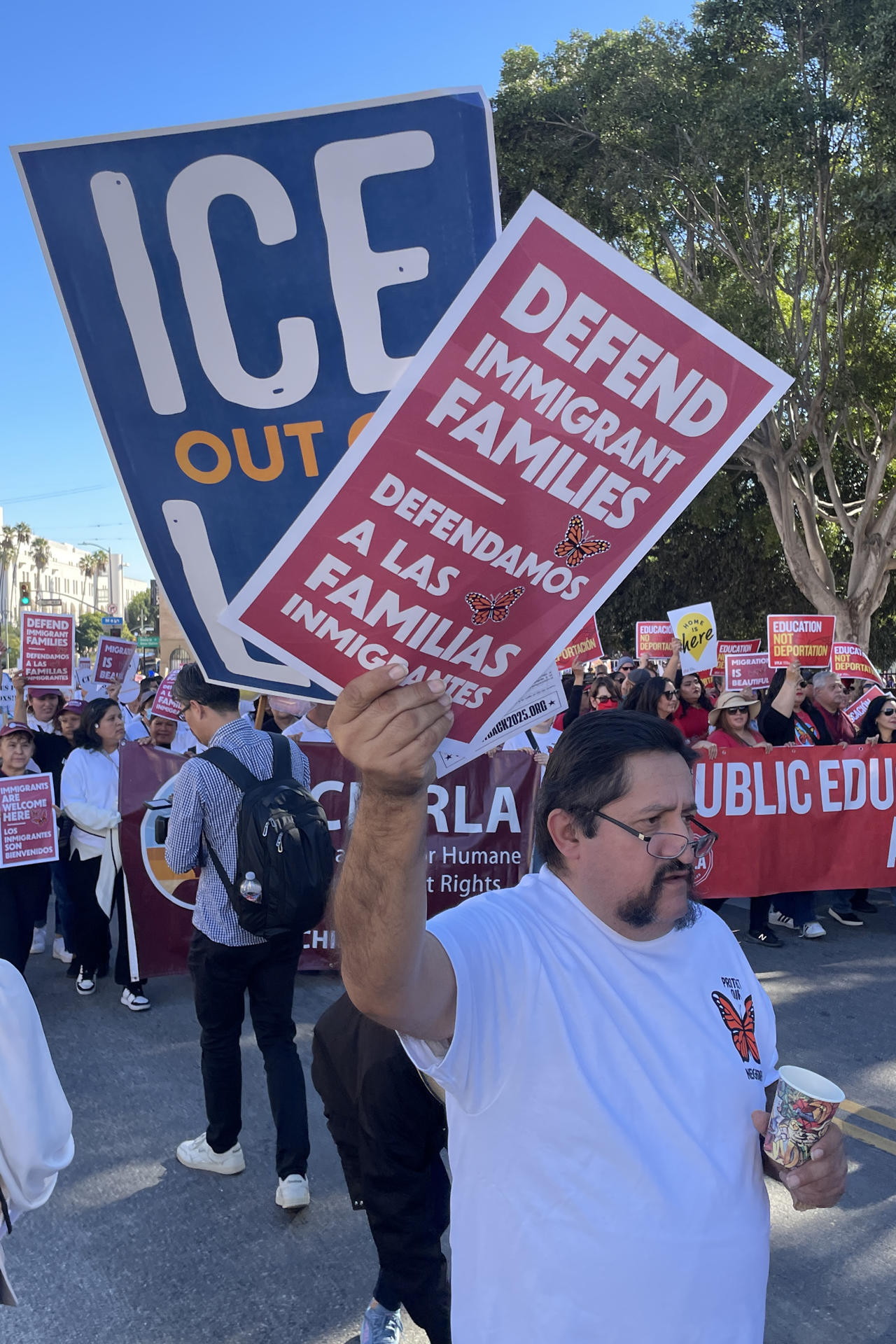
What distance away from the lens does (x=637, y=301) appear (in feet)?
4.45

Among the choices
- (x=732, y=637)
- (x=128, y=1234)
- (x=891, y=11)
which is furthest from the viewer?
(x=732, y=637)

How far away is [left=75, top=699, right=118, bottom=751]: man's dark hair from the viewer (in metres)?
6.58

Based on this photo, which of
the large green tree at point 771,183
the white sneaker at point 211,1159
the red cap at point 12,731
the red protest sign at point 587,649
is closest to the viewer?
the white sneaker at point 211,1159

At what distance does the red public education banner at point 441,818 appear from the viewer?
6387 millimetres

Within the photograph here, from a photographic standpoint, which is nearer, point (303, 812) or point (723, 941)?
point (723, 941)

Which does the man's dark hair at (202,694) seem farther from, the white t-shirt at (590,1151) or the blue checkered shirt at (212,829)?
the white t-shirt at (590,1151)

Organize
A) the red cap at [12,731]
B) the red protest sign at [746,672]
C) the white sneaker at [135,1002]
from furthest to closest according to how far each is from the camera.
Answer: the red protest sign at [746,672]
the red cap at [12,731]
the white sneaker at [135,1002]

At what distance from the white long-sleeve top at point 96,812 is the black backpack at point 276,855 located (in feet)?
9.11

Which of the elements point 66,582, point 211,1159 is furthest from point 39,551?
point 211,1159

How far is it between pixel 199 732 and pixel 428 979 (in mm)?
2576

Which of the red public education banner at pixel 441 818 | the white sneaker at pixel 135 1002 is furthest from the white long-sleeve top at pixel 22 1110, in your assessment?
the red public education banner at pixel 441 818

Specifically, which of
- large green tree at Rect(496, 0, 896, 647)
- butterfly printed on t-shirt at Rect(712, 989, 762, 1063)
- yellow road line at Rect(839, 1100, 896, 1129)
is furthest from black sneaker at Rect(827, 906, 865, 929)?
large green tree at Rect(496, 0, 896, 647)

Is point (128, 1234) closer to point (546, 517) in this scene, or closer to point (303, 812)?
point (303, 812)

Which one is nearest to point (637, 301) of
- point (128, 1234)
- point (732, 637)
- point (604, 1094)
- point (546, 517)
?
point (546, 517)
